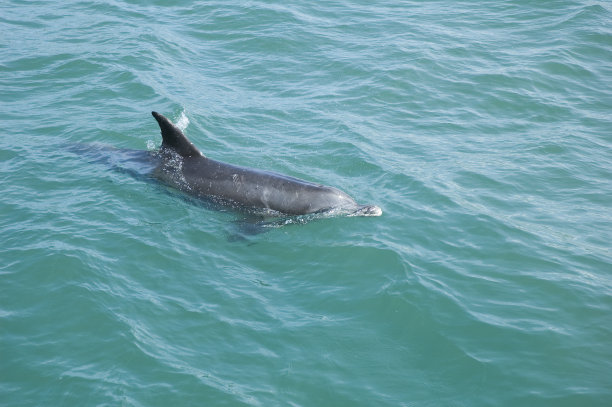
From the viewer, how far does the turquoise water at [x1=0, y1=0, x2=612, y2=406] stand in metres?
12.1

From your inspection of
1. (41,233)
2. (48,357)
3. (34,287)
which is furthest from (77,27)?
(48,357)

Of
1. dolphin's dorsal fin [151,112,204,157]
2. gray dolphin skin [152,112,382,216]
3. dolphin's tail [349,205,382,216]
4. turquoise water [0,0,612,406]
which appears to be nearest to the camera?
turquoise water [0,0,612,406]

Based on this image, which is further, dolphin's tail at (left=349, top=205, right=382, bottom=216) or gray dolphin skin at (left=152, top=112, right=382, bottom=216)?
gray dolphin skin at (left=152, top=112, right=382, bottom=216)

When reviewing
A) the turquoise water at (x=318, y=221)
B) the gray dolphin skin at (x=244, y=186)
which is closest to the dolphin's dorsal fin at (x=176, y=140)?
the gray dolphin skin at (x=244, y=186)

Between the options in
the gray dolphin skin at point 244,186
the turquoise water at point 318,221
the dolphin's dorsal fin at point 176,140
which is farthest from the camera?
the dolphin's dorsal fin at point 176,140

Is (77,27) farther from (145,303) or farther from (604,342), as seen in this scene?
(604,342)

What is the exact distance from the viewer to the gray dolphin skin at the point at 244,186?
55.6 feet

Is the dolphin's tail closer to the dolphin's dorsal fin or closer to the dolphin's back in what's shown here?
the dolphin's back

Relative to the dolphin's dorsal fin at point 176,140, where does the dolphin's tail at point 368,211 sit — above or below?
below

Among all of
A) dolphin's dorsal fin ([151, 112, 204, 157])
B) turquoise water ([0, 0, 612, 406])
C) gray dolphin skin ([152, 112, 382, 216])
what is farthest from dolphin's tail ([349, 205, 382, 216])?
dolphin's dorsal fin ([151, 112, 204, 157])

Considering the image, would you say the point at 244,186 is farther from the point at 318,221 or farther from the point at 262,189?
the point at 318,221

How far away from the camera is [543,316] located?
Answer: 13.7 metres

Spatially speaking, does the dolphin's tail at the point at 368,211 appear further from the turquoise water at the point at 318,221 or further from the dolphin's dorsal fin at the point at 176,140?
the dolphin's dorsal fin at the point at 176,140

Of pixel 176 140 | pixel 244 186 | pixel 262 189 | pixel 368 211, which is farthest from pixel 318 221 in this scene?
pixel 176 140
